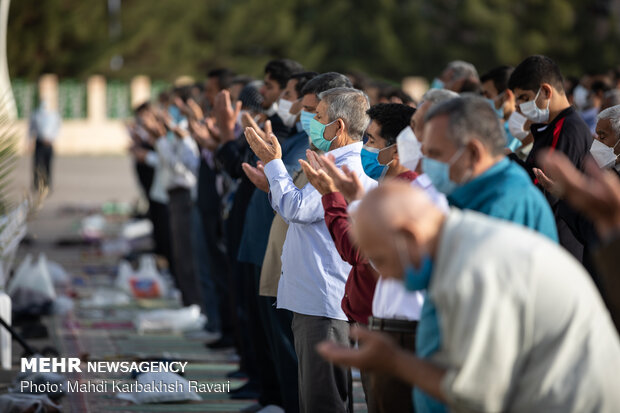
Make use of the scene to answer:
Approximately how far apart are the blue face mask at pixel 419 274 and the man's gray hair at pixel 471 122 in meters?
0.55

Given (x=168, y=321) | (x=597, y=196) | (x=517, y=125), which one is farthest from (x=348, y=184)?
(x=168, y=321)

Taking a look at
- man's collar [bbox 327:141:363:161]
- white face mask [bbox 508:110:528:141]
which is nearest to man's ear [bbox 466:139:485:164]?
man's collar [bbox 327:141:363:161]

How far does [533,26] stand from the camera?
45.3 metres

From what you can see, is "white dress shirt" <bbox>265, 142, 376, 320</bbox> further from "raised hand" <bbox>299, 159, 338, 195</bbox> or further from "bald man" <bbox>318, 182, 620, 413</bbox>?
"bald man" <bbox>318, 182, 620, 413</bbox>

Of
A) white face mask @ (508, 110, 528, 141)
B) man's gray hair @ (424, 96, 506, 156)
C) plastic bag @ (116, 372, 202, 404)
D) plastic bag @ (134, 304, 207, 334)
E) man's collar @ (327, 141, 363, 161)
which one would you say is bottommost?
plastic bag @ (134, 304, 207, 334)

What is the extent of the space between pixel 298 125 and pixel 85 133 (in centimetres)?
3198

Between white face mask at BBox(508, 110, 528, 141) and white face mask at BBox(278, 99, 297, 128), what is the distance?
1.36 m

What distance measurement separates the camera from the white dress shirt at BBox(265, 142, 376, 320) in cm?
495

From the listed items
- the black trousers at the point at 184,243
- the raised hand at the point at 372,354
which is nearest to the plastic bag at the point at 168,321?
the black trousers at the point at 184,243

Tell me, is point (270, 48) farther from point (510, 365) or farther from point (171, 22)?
point (510, 365)

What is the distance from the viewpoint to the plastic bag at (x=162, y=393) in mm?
6668

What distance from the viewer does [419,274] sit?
273 cm

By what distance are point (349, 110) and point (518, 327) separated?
2.68m

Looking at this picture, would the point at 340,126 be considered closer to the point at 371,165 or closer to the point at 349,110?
the point at 349,110
